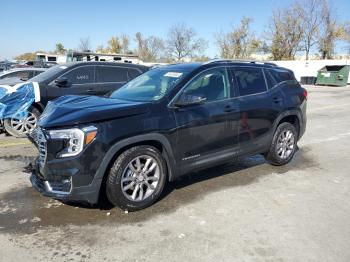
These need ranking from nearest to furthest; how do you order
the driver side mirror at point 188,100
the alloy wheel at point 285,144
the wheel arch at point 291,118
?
1. the driver side mirror at point 188,100
2. the wheel arch at point 291,118
3. the alloy wheel at point 285,144

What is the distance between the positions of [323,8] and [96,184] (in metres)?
55.1

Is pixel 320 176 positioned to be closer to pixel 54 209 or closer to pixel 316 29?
pixel 54 209

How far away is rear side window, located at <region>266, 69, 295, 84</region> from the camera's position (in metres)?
6.09

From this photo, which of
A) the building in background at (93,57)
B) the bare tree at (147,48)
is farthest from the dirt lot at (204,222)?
the bare tree at (147,48)

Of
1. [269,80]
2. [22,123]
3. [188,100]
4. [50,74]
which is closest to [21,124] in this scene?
[22,123]

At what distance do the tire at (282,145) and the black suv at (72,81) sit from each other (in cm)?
401

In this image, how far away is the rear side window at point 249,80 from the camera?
5.38 metres

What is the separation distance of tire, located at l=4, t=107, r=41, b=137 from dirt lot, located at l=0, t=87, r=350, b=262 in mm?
2457

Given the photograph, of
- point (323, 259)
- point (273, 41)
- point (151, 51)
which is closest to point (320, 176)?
point (323, 259)

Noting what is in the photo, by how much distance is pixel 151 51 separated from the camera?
75750 mm

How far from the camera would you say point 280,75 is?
6.21 meters

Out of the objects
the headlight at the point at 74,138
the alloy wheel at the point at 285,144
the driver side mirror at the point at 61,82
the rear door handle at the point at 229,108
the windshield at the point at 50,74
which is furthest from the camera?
the windshield at the point at 50,74

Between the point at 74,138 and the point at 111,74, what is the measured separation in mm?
5522

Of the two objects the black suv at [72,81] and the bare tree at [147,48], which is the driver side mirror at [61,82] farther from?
the bare tree at [147,48]
